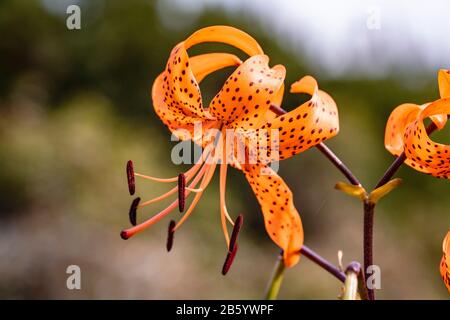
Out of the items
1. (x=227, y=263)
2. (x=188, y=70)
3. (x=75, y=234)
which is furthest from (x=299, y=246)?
(x=75, y=234)

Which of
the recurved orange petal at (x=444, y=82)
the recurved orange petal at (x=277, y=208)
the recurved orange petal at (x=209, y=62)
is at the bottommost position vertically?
the recurved orange petal at (x=277, y=208)

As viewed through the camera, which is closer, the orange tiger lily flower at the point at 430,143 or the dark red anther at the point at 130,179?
the orange tiger lily flower at the point at 430,143

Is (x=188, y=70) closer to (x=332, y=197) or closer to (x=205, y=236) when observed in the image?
(x=205, y=236)

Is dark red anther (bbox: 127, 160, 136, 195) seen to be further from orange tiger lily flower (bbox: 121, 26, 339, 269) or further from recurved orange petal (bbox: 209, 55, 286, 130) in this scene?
recurved orange petal (bbox: 209, 55, 286, 130)

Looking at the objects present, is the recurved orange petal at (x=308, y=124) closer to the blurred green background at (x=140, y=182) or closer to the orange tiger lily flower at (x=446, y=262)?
the orange tiger lily flower at (x=446, y=262)

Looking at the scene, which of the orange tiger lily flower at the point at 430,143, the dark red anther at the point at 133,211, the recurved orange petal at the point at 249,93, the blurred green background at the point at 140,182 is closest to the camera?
the orange tiger lily flower at the point at 430,143

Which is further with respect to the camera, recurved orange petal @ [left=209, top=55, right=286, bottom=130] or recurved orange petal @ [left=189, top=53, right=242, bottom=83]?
recurved orange petal @ [left=189, top=53, right=242, bottom=83]

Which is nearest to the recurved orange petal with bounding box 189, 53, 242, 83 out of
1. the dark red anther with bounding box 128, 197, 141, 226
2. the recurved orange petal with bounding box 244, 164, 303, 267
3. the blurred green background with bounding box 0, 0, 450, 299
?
the recurved orange petal with bounding box 244, 164, 303, 267

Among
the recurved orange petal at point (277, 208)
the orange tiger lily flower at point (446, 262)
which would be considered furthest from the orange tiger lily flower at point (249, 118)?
the orange tiger lily flower at point (446, 262)
